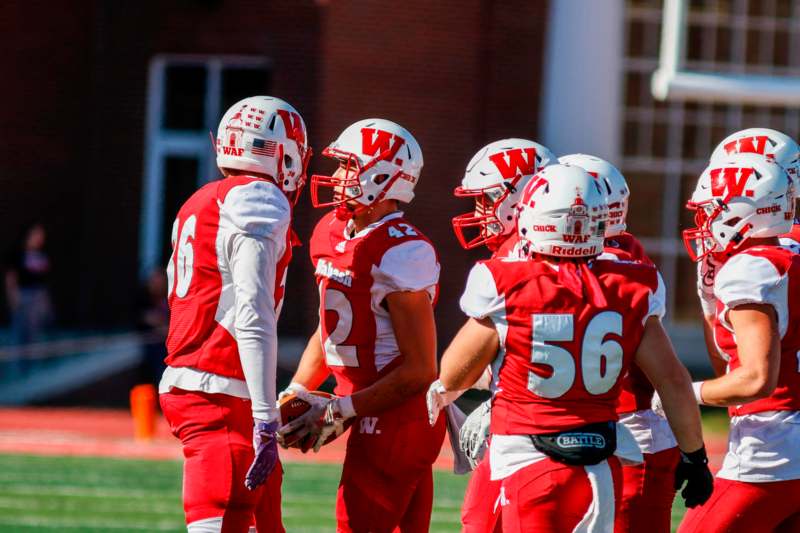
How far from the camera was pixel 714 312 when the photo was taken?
5.06 meters

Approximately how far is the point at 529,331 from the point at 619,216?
102 cm

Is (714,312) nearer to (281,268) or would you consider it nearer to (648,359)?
(648,359)

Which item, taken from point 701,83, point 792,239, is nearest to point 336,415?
point 792,239

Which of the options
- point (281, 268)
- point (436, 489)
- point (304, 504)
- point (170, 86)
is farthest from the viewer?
point (170, 86)

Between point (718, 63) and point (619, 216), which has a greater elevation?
point (718, 63)

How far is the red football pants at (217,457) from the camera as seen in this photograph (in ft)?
15.2

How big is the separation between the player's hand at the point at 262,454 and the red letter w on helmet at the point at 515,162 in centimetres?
132

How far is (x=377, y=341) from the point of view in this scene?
4926mm

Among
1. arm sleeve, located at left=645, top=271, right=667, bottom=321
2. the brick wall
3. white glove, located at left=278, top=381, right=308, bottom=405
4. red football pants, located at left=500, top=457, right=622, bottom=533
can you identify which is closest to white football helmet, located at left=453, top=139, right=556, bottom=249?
white glove, located at left=278, top=381, right=308, bottom=405

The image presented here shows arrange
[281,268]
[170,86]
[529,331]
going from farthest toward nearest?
[170,86] → [281,268] → [529,331]

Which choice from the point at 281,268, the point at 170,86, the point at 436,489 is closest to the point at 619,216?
the point at 281,268

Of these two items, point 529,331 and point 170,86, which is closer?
point 529,331

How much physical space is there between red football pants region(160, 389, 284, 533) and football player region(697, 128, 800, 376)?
169cm

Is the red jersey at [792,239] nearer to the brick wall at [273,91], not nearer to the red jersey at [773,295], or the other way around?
the red jersey at [773,295]
